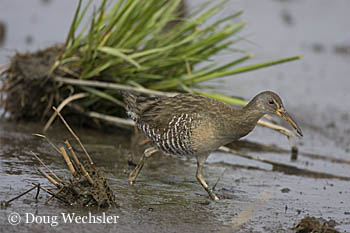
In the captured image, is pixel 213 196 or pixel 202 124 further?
pixel 202 124

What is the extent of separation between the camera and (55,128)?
295 inches

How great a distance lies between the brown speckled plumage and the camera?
5.75m

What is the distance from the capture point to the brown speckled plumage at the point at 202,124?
226 inches

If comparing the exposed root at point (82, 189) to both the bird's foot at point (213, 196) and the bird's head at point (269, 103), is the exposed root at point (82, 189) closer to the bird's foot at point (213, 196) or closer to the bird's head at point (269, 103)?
the bird's foot at point (213, 196)

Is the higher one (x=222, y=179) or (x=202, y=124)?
(x=202, y=124)

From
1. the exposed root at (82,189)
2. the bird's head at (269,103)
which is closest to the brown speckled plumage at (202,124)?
the bird's head at (269,103)

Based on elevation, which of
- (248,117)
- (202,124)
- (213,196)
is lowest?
(213,196)

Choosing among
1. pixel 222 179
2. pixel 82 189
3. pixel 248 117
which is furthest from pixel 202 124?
pixel 82 189

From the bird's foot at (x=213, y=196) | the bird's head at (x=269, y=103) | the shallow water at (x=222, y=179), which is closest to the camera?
the shallow water at (x=222, y=179)

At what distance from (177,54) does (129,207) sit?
298 centimetres

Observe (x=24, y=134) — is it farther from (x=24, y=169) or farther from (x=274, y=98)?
(x=274, y=98)

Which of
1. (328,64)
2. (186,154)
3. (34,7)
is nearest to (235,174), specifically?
(186,154)

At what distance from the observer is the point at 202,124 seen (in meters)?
5.78

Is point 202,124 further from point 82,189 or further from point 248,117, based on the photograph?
point 82,189
